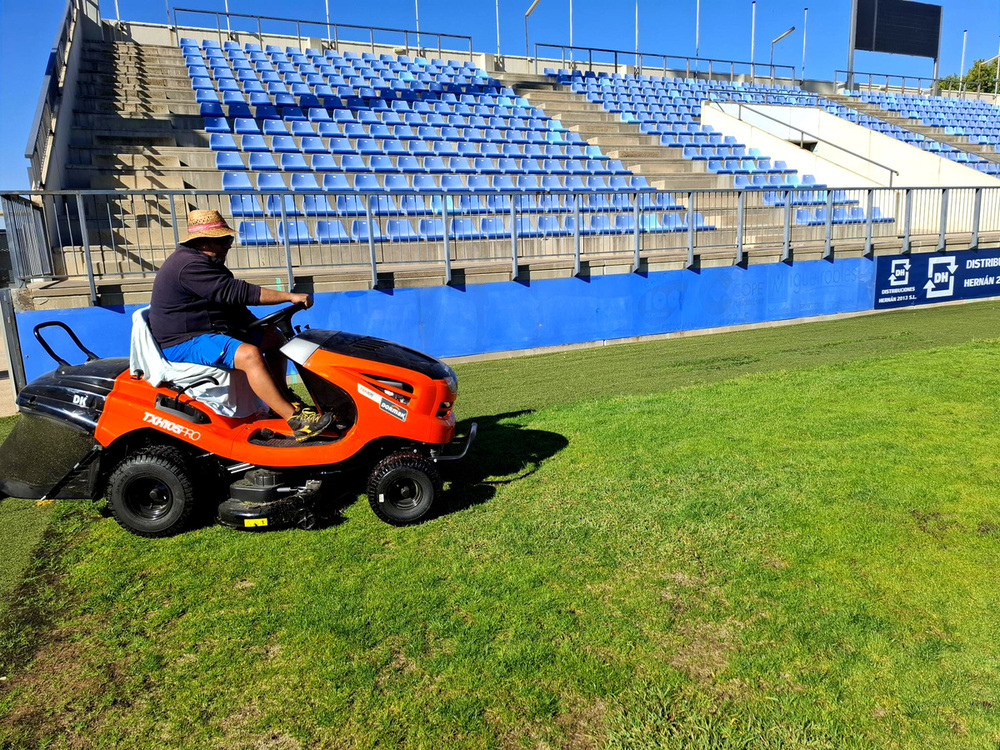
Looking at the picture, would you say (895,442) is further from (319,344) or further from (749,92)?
(749,92)

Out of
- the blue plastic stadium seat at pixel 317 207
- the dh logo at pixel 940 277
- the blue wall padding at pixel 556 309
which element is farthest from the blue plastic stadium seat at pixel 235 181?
the dh logo at pixel 940 277

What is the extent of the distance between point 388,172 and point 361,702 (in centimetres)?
1172

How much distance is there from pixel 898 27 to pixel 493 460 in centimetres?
3944

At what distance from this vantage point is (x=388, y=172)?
12953 mm

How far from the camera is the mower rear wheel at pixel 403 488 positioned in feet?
12.6

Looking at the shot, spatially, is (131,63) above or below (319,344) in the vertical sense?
above

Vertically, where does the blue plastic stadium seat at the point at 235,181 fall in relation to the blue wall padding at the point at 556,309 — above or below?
above

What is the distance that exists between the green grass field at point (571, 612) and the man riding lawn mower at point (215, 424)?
233 millimetres

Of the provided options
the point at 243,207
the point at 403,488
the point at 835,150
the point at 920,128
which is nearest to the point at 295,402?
the point at 403,488

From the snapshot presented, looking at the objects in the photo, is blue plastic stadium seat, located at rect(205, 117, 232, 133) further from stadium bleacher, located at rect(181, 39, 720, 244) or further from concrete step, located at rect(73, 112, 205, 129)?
concrete step, located at rect(73, 112, 205, 129)

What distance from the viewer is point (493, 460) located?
503 centimetres

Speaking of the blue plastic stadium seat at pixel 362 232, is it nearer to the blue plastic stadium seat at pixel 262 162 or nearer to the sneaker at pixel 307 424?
the blue plastic stadium seat at pixel 262 162

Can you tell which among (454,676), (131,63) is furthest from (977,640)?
(131,63)

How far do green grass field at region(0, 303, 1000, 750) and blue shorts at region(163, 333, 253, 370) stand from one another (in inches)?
38.5
